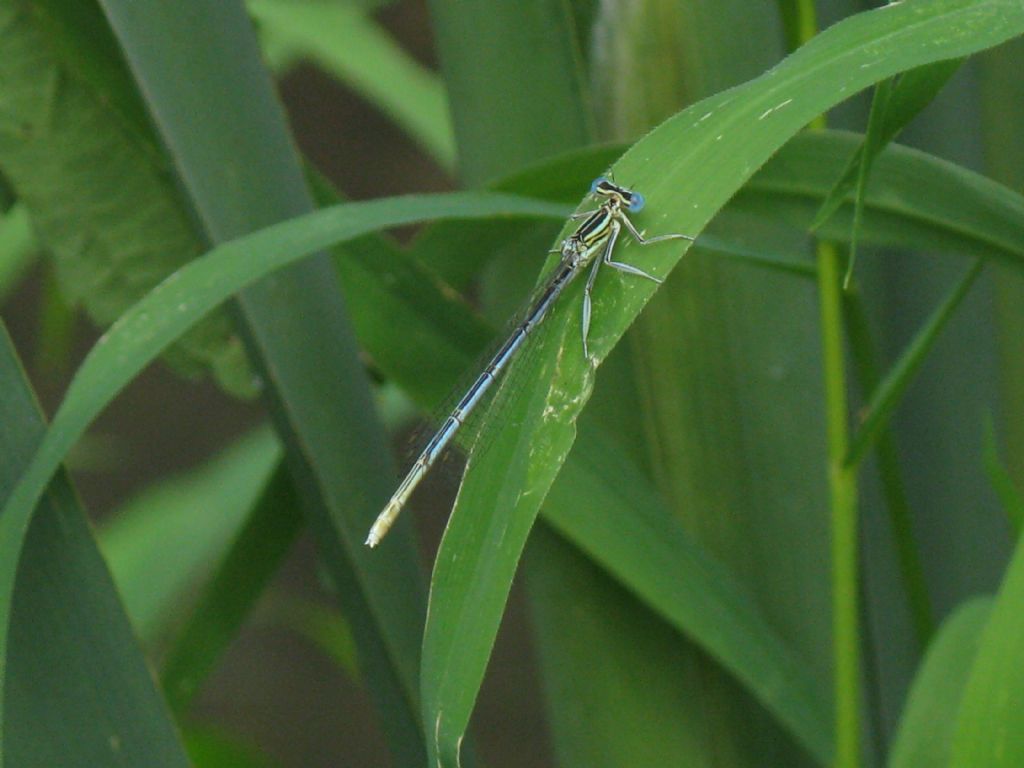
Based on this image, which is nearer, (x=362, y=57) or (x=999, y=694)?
(x=999, y=694)

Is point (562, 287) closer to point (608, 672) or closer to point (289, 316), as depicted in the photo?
point (289, 316)

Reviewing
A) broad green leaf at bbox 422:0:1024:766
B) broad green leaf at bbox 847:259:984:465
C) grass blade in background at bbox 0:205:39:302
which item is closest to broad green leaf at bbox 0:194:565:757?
broad green leaf at bbox 422:0:1024:766

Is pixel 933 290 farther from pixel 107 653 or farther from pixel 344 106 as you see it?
pixel 344 106

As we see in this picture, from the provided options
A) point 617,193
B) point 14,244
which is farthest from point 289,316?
point 14,244

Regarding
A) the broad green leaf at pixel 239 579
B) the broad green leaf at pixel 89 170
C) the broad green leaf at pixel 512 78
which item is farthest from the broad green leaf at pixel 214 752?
the broad green leaf at pixel 512 78

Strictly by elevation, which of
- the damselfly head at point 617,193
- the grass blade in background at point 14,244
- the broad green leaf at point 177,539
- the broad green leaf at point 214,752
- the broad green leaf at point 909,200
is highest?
the damselfly head at point 617,193

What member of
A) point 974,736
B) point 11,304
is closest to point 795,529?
point 974,736

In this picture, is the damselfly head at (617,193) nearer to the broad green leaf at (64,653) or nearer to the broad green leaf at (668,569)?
the broad green leaf at (668,569)
